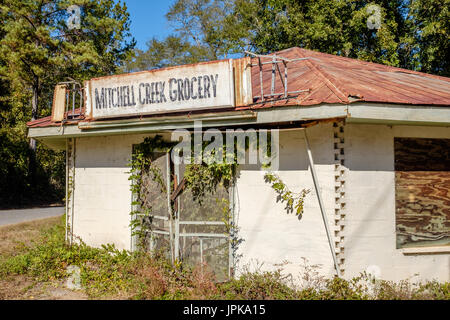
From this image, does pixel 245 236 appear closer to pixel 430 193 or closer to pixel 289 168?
pixel 289 168

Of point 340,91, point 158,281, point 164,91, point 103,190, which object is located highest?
point 164,91

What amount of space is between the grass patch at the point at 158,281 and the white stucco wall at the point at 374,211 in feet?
0.71

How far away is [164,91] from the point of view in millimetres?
6141

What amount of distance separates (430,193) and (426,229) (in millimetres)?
579

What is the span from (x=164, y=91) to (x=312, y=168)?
8.69ft

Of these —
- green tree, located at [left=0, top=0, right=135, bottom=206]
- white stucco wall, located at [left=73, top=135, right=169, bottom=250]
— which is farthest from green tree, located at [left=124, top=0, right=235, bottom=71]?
white stucco wall, located at [left=73, top=135, right=169, bottom=250]

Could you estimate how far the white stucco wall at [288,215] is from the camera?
567cm

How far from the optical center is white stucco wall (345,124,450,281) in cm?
561

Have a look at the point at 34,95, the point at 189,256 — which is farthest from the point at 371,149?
the point at 34,95

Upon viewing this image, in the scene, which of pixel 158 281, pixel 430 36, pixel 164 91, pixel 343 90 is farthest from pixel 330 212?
pixel 430 36

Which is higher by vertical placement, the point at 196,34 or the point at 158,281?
the point at 196,34

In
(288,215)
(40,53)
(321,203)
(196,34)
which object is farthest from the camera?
(196,34)

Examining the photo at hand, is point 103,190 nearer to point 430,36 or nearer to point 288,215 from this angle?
point 288,215

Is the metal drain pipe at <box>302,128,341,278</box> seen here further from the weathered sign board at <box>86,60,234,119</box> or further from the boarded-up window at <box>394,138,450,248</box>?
the weathered sign board at <box>86,60,234,119</box>
